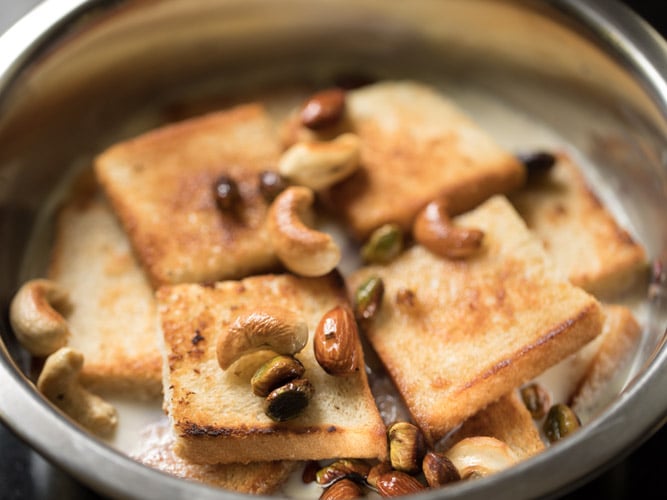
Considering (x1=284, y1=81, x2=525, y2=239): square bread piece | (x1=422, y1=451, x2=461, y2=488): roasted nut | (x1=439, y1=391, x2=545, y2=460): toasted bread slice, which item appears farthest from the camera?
(x1=284, y1=81, x2=525, y2=239): square bread piece

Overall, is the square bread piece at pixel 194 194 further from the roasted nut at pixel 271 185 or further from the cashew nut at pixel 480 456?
the cashew nut at pixel 480 456

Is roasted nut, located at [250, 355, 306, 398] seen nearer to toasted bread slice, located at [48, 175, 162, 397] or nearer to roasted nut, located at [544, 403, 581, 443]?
toasted bread slice, located at [48, 175, 162, 397]

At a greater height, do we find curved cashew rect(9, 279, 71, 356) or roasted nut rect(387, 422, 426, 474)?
curved cashew rect(9, 279, 71, 356)

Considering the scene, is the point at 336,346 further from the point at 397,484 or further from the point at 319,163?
the point at 319,163

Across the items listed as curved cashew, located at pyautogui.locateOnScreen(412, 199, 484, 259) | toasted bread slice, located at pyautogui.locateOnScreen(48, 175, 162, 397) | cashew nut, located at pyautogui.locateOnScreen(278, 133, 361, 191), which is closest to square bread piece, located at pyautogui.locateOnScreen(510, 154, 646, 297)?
curved cashew, located at pyautogui.locateOnScreen(412, 199, 484, 259)

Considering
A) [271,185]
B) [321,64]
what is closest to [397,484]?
[271,185]

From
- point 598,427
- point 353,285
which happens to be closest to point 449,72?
point 353,285
